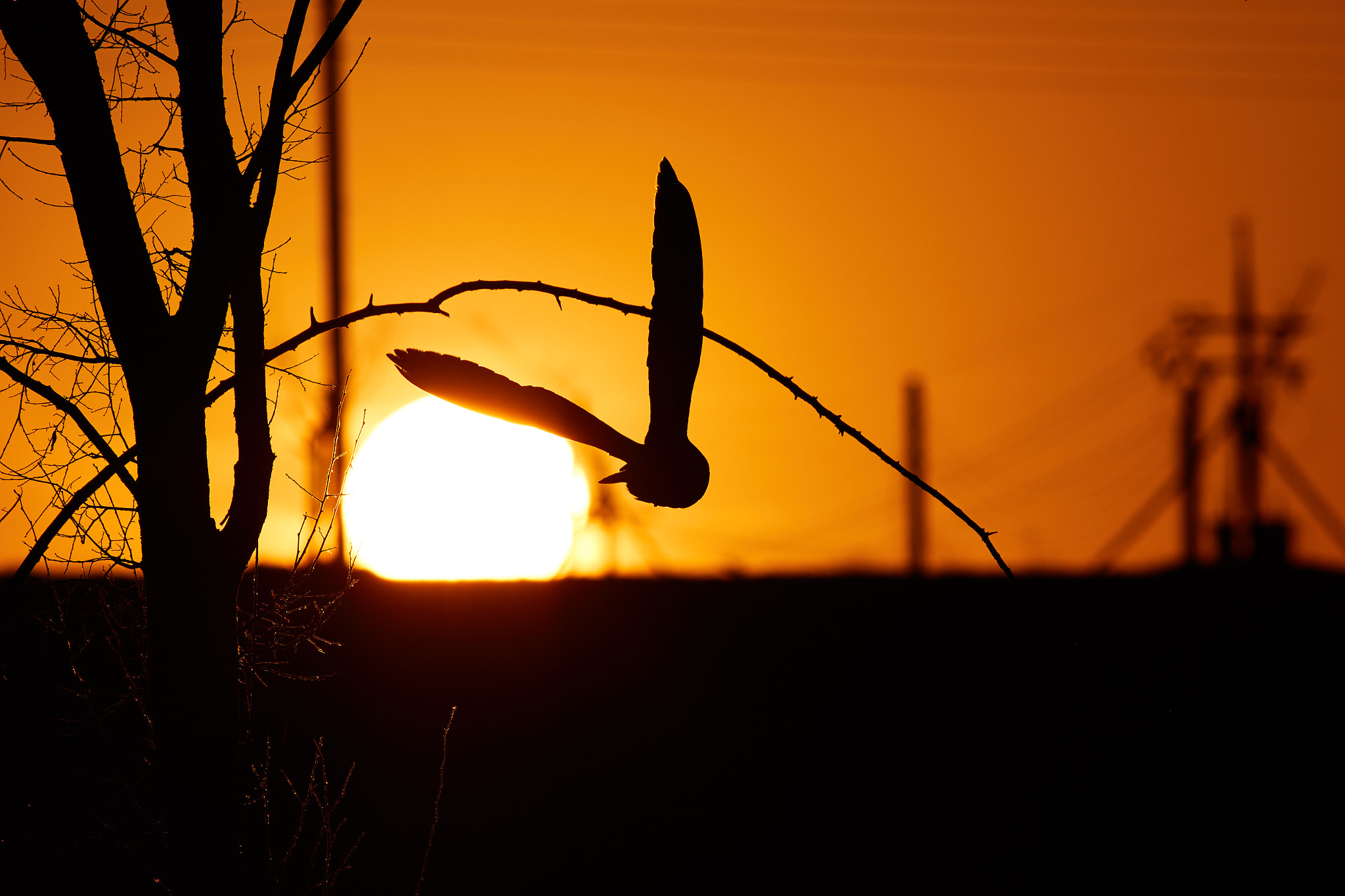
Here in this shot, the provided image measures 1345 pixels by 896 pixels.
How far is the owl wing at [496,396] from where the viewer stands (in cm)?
144

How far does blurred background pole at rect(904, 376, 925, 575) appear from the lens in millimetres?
25500

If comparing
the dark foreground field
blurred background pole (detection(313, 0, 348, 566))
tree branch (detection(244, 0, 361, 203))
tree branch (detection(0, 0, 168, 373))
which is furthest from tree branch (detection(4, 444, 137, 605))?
blurred background pole (detection(313, 0, 348, 566))

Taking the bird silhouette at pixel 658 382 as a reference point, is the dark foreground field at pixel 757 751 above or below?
below

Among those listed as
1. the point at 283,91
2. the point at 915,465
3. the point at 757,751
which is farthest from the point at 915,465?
the point at 283,91

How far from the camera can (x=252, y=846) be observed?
2953mm

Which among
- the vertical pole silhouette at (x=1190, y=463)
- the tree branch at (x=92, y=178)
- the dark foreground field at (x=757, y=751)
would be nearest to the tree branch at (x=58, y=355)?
the tree branch at (x=92, y=178)

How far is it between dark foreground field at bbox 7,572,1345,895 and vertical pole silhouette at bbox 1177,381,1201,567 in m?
10.1

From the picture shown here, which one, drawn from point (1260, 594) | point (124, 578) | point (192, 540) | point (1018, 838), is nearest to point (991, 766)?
point (1018, 838)

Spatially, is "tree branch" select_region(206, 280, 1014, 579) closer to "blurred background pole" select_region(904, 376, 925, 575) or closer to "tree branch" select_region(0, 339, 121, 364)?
"tree branch" select_region(0, 339, 121, 364)

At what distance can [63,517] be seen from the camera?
192cm

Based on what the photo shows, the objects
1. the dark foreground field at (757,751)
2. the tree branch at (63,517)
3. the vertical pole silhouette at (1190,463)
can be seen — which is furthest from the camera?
the vertical pole silhouette at (1190,463)

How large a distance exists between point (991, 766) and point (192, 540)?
27.8 feet

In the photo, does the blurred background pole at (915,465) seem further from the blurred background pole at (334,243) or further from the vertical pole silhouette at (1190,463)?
the blurred background pole at (334,243)

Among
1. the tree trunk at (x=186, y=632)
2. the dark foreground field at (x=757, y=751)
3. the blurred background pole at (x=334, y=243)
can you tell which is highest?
the blurred background pole at (x=334, y=243)
